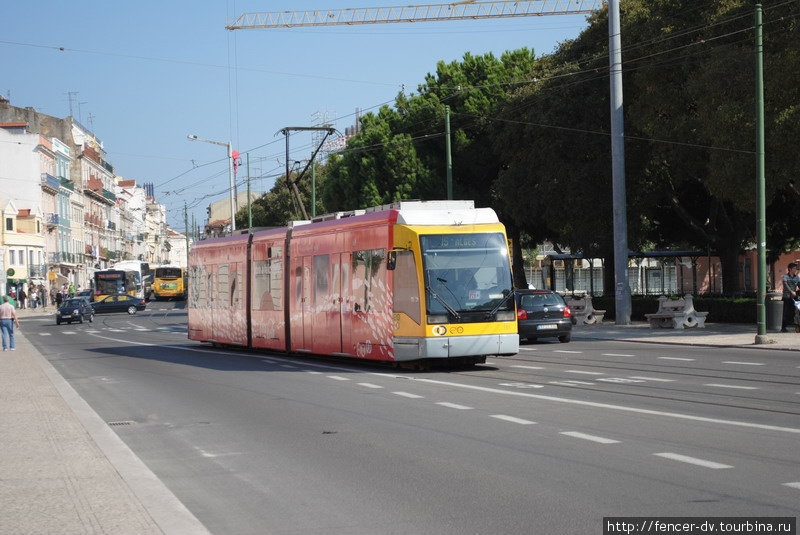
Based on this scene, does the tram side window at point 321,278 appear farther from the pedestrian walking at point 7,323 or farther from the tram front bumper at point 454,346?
the pedestrian walking at point 7,323

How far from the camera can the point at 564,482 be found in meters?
8.76

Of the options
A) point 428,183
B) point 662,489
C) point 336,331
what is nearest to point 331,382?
point 336,331

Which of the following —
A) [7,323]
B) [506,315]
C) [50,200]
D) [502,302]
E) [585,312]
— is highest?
[50,200]

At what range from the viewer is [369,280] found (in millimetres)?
21891

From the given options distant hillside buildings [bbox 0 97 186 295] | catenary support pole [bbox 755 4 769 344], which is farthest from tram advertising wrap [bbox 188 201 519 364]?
distant hillside buildings [bbox 0 97 186 295]

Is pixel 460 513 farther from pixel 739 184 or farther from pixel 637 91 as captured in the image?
pixel 637 91

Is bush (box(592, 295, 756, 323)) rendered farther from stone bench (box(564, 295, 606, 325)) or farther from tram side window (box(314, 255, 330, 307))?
tram side window (box(314, 255, 330, 307))

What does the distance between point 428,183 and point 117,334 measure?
2043 cm

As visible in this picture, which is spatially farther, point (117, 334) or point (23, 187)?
point (23, 187)

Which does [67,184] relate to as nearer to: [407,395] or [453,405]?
[407,395]

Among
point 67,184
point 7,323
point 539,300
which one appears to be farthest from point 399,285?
point 67,184

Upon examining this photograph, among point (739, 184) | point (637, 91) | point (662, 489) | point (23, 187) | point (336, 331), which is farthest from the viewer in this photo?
point (23, 187)

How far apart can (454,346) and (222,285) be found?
12240 millimetres

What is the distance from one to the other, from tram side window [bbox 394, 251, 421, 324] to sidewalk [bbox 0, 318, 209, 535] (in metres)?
6.74
